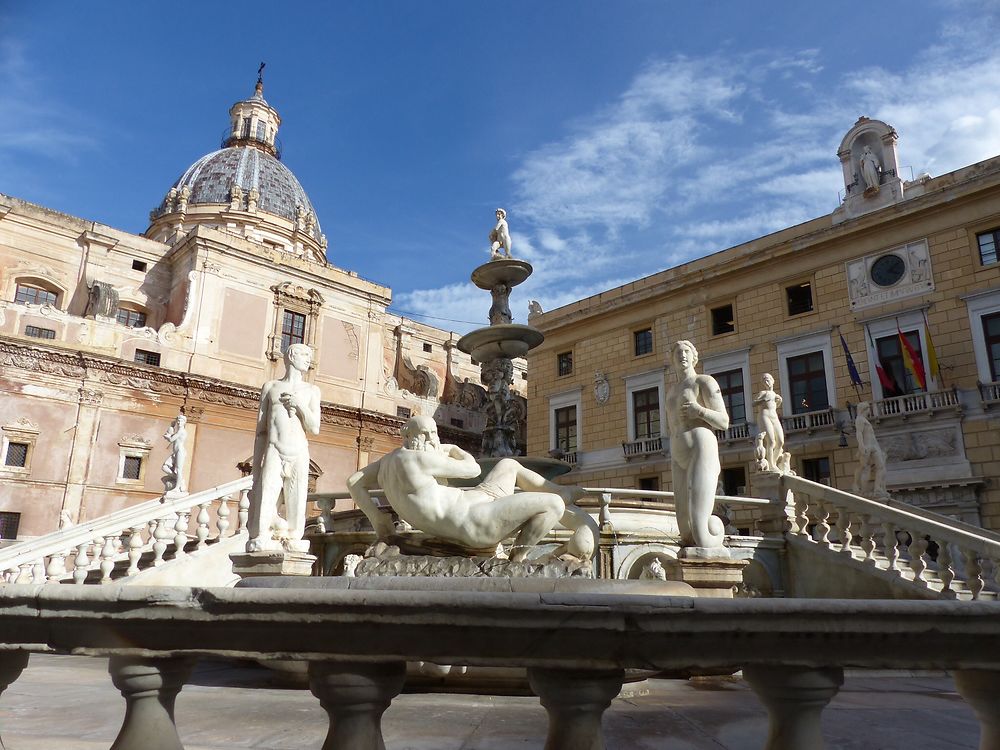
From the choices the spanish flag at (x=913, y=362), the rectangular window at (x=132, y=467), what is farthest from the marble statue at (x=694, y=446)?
the rectangular window at (x=132, y=467)

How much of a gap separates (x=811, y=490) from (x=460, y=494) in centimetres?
823

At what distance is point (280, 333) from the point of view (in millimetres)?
29609

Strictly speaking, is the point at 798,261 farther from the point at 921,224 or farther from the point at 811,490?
the point at 811,490

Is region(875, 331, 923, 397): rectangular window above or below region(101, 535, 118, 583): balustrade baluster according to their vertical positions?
above

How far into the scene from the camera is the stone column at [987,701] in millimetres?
1894

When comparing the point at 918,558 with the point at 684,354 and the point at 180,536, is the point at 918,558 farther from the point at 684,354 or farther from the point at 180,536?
the point at 180,536

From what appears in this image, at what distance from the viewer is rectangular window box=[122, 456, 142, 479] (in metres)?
24.0

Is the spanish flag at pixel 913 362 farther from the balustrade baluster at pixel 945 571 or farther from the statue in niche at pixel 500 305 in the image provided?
the statue in niche at pixel 500 305

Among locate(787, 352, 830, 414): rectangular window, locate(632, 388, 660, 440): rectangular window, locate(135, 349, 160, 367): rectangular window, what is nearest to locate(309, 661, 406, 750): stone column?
locate(787, 352, 830, 414): rectangular window

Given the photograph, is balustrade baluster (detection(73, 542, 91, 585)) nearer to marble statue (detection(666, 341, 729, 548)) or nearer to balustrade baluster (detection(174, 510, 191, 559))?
balustrade baluster (detection(174, 510, 191, 559))

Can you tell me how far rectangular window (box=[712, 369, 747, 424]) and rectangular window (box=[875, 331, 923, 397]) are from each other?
14.9ft

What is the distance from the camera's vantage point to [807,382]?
22438 millimetres

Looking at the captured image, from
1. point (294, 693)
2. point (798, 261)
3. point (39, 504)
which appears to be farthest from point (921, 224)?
point (39, 504)

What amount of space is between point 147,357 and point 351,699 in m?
27.3
